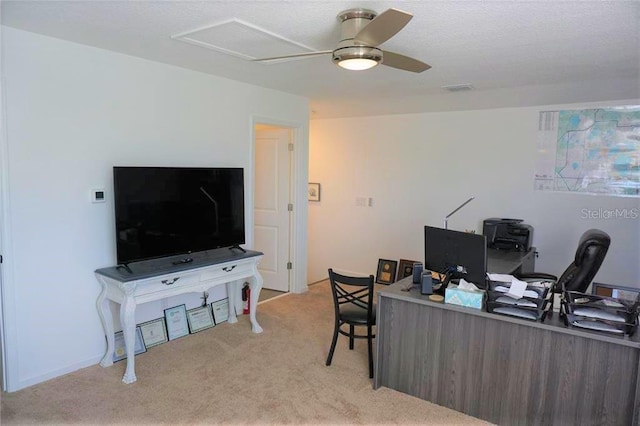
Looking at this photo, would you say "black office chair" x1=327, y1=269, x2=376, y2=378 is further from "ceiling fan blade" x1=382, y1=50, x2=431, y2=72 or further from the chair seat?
"ceiling fan blade" x1=382, y1=50, x2=431, y2=72

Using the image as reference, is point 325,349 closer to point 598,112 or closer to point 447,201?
point 447,201

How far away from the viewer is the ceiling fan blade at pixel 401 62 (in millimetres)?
2537

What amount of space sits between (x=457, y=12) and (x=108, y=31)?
2163mm

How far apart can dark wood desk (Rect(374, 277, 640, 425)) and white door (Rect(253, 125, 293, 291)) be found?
7.96ft

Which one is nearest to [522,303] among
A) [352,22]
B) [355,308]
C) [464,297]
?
[464,297]

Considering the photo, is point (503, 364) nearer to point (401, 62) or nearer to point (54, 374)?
point (401, 62)

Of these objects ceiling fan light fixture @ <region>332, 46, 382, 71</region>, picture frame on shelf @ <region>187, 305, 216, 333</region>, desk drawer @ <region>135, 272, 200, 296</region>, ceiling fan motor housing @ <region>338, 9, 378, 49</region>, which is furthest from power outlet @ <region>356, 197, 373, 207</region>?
ceiling fan motor housing @ <region>338, 9, 378, 49</region>

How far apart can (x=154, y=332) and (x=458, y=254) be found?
2637 mm

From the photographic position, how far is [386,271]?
5.98 meters

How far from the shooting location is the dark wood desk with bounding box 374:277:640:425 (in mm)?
2352

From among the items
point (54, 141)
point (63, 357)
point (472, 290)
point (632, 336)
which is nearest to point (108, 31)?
point (54, 141)

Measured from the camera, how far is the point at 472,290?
2.75m

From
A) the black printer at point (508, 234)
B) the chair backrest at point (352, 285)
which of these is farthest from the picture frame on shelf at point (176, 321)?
the black printer at point (508, 234)

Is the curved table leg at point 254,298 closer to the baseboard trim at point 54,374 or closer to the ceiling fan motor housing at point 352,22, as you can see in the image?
the baseboard trim at point 54,374
